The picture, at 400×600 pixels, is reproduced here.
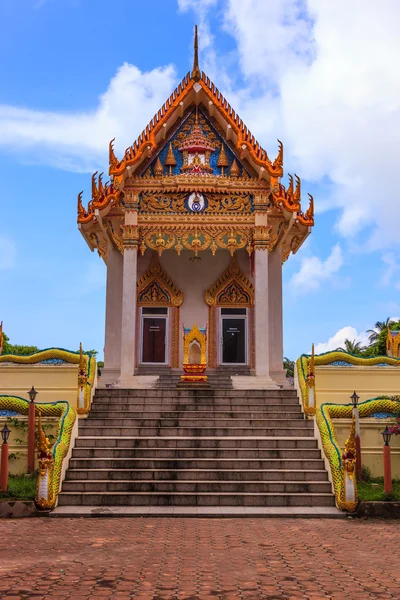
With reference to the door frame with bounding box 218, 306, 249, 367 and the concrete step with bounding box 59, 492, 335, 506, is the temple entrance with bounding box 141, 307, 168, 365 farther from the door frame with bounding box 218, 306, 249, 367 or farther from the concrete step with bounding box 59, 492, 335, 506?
the concrete step with bounding box 59, 492, 335, 506

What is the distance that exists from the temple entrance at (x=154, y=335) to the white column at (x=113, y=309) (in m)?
0.69

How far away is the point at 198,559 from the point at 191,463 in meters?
3.76

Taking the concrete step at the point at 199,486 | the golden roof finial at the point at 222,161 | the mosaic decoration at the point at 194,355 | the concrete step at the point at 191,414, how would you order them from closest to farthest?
the concrete step at the point at 199,486 < the concrete step at the point at 191,414 < the mosaic decoration at the point at 194,355 < the golden roof finial at the point at 222,161

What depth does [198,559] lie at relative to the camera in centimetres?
600

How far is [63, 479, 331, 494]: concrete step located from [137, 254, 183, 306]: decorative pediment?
7.05 m

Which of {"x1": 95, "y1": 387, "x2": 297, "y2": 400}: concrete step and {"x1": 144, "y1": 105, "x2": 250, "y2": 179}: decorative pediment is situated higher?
{"x1": 144, "y1": 105, "x2": 250, "y2": 179}: decorative pediment

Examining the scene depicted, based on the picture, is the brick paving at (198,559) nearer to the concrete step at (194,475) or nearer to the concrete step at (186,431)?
the concrete step at (194,475)

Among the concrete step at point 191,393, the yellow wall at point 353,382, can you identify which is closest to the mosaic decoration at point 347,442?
the yellow wall at point 353,382

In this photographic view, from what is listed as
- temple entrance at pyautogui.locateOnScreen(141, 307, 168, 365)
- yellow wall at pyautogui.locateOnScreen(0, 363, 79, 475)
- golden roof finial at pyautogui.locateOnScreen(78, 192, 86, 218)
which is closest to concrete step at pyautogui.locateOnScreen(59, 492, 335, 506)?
yellow wall at pyautogui.locateOnScreen(0, 363, 79, 475)

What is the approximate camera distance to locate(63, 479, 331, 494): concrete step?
9.21 m

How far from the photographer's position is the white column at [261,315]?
13695 mm

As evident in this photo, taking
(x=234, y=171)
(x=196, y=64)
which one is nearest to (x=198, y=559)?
(x=234, y=171)

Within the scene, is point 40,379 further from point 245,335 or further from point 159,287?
point 245,335

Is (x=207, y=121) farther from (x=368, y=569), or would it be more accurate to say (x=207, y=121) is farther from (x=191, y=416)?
(x=368, y=569)
